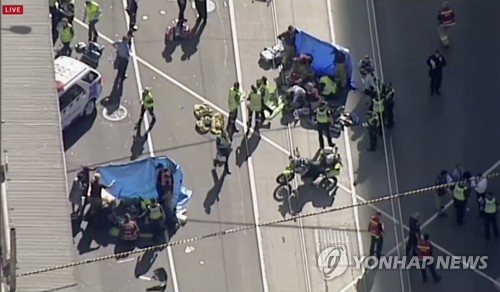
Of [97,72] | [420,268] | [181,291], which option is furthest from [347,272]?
[97,72]

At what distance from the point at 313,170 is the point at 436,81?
16.5 ft

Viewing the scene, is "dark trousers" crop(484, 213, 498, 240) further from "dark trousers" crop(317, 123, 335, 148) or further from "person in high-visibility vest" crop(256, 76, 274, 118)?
Result: "person in high-visibility vest" crop(256, 76, 274, 118)

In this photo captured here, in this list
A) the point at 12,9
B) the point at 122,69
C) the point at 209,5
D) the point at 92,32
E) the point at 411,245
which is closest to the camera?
the point at 12,9

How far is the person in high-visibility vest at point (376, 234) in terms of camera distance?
36009 mm

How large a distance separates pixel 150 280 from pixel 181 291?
853mm

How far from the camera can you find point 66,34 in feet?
133

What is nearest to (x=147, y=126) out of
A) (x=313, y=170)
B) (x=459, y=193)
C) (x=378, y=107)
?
(x=313, y=170)

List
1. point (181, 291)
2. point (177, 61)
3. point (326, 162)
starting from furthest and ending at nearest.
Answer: point (177, 61)
point (326, 162)
point (181, 291)

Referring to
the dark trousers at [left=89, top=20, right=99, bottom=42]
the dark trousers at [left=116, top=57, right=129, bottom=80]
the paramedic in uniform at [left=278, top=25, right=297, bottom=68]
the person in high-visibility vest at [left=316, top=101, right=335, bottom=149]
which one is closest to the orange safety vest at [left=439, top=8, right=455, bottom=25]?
the paramedic in uniform at [left=278, top=25, right=297, bottom=68]

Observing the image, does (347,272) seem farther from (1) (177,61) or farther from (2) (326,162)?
(1) (177,61)

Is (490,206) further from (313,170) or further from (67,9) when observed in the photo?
(67,9)

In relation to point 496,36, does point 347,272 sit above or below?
below

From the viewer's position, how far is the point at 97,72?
40.0 metres

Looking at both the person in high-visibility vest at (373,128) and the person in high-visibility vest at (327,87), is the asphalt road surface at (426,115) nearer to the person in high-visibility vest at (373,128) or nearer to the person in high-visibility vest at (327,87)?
the person in high-visibility vest at (373,128)
